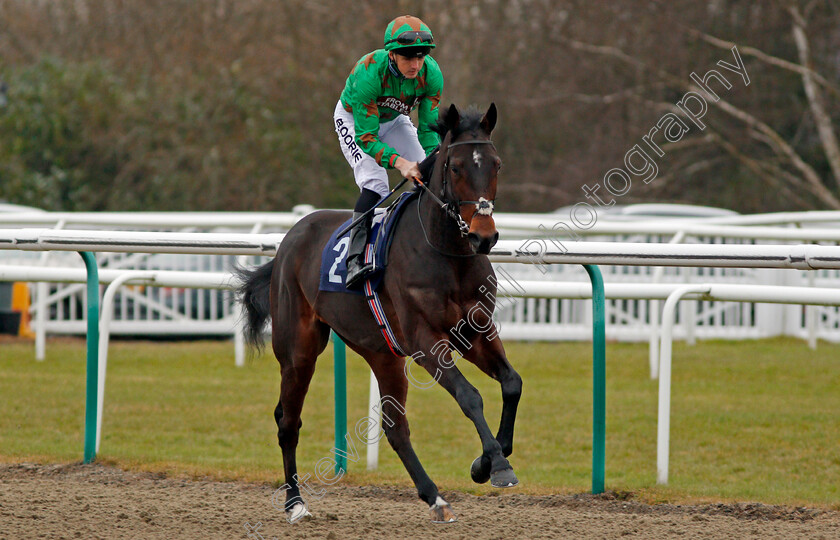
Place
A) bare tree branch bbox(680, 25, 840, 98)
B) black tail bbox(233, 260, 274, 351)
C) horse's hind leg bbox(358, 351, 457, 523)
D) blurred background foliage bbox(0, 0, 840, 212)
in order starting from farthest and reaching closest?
blurred background foliage bbox(0, 0, 840, 212)
bare tree branch bbox(680, 25, 840, 98)
black tail bbox(233, 260, 274, 351)
horse's hind leg bbox(358, 351, 457, 523)

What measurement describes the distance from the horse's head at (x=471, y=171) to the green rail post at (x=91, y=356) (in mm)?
2598

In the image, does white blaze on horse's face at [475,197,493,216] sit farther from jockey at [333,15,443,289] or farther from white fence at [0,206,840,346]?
white fence at [0,206,840,346]

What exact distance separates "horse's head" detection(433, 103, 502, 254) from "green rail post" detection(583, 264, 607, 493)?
1.22 metres

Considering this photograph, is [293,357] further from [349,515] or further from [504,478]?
[504,478]

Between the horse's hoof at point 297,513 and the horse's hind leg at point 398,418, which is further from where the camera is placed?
the horse's hoof at point 297,513

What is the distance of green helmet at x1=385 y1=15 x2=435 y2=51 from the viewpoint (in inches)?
171

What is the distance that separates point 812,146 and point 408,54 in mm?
16143

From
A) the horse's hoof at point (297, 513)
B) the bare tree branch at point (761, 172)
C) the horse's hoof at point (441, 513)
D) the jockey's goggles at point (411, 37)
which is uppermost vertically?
the bare tree branch at point (761, 172)

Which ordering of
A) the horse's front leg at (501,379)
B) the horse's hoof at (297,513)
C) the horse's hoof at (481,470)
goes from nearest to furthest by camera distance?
the horse's hoof at (481,470) → the horse's front leg at (501,379) → the horse's hoof at (297,513)

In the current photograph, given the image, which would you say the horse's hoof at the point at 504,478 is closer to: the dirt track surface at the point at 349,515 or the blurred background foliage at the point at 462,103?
the dirt track surface at the point at 349,515

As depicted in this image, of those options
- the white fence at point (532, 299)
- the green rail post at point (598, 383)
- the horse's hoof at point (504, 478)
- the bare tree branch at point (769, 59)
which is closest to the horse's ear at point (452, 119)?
the green rail post at point (598, 383)

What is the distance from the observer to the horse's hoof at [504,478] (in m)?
3.74

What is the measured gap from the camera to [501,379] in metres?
4.15

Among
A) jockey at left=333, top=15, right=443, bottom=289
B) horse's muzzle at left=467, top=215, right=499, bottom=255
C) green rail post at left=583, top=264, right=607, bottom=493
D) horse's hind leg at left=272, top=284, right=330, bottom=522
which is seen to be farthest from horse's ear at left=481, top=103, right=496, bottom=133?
horse's hind leg at left=272, top=284, right=330, bottom=522
